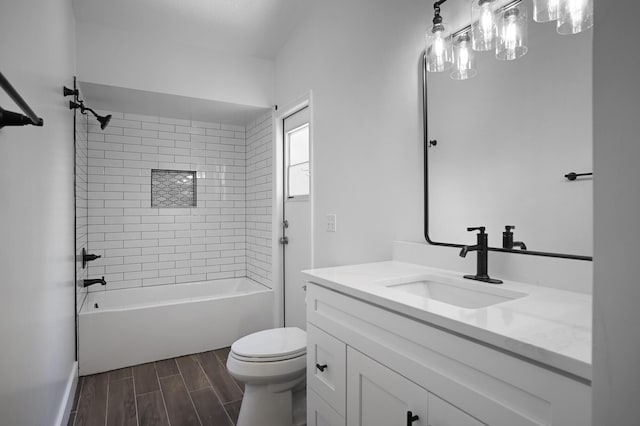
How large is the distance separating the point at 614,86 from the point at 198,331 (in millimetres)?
3181

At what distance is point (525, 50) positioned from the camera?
1337 mm

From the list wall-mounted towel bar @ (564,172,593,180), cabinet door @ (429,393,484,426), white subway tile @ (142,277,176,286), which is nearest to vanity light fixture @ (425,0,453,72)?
wall-mounted towel bar @ (564,172,593,180)

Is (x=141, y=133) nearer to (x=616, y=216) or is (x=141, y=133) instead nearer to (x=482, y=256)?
(x=482, y=256)

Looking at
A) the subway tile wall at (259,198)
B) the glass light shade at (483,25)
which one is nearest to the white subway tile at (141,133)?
the subway tile wall at (259,198)

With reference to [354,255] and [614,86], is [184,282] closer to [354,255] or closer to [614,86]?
[354,255]

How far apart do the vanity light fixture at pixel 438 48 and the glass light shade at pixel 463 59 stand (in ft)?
0.10

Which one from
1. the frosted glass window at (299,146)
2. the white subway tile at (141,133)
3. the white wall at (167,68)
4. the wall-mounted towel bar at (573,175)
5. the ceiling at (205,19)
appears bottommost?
the wall-mounted towel bar at (573,175)

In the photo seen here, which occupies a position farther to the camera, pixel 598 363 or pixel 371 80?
pixel 371 80

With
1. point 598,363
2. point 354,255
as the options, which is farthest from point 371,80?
point 598,363

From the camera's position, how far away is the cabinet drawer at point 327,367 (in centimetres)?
135

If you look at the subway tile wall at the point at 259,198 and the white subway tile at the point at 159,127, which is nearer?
the subway tile wall at the point at 259,198

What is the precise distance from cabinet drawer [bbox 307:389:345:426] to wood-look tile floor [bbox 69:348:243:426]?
0.66 metres

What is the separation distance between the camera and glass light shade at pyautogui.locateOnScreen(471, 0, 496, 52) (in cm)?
138

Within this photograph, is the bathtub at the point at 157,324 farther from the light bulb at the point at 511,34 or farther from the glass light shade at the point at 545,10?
the glass light shade at the point at 545,10
